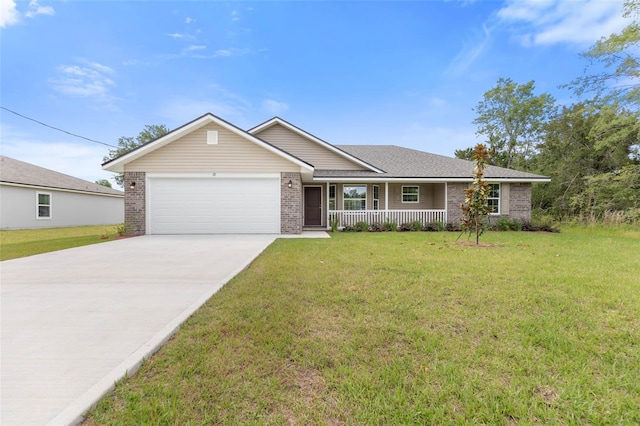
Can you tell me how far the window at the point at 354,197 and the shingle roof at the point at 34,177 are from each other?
1902 cm

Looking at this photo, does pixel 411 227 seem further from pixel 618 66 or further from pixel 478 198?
pixel 618 66

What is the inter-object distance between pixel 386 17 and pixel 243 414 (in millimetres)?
16337

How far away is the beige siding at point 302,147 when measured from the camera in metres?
15.9

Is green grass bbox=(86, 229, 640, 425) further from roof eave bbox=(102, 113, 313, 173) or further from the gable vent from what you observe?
the gable vent

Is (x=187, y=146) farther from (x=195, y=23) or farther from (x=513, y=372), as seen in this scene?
(x=513, y=372)

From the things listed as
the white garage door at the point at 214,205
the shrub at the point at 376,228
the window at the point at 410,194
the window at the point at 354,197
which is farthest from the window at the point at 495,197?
the white garage door at the point at 214,205

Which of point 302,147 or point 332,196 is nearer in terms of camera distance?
point 332,196

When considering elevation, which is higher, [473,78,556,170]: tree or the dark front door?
[473,78,556,170]: tree

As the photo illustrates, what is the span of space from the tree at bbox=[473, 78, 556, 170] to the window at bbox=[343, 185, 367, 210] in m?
21.7

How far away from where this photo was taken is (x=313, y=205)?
15977 mm

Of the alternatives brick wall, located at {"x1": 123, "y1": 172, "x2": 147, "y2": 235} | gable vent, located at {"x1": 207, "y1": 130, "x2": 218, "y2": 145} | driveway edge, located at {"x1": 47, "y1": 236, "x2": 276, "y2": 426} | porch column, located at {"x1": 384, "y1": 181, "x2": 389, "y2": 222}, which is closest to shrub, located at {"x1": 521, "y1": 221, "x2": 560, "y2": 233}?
porch column, located at {"x1": 384, "y1": 181, "x2": 389, "y2": 222}

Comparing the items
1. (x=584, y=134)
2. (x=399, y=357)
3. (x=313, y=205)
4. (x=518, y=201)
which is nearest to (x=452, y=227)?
(x=518, y=201)

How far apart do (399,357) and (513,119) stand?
35.2m

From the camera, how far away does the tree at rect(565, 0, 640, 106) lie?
16.0 meters
